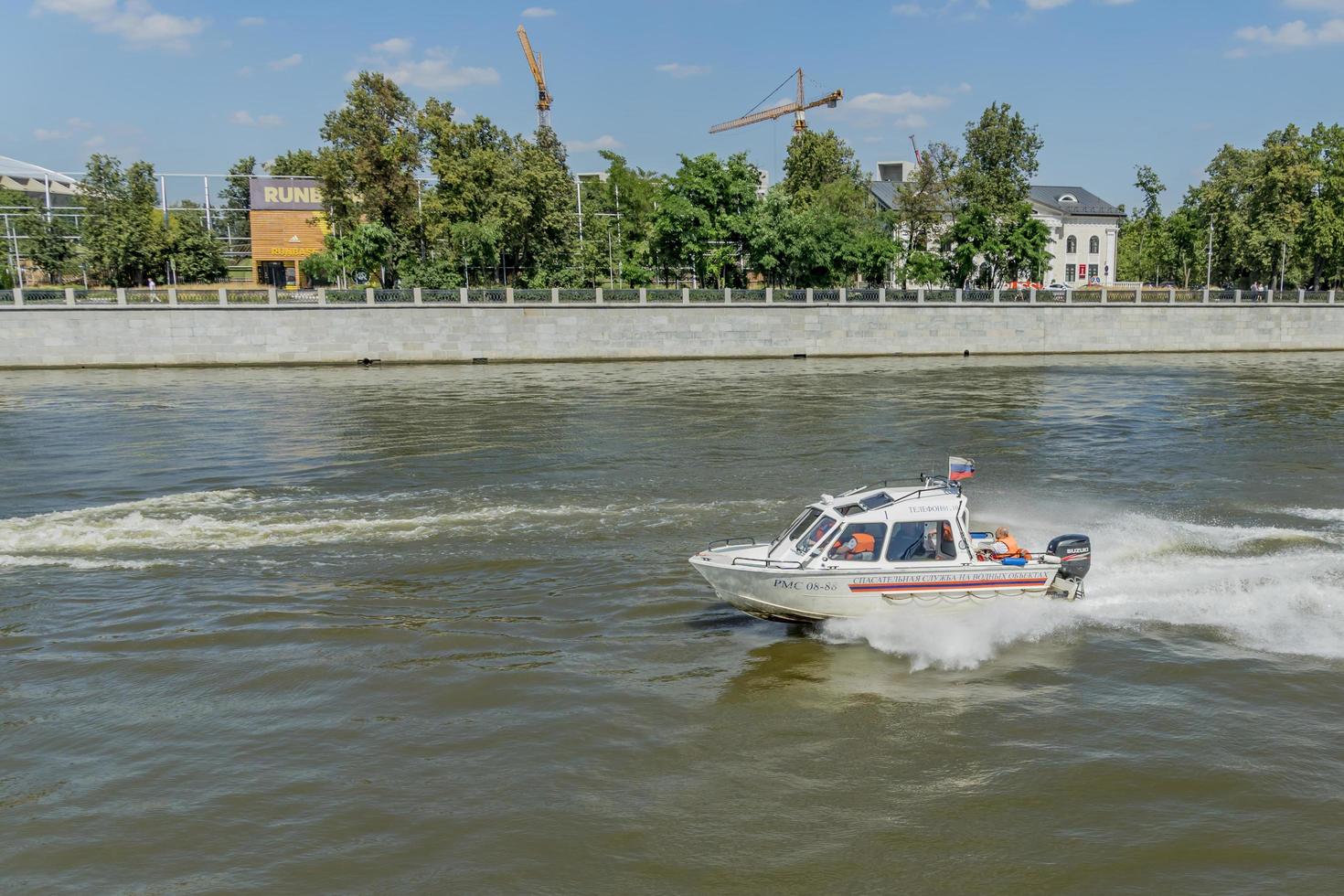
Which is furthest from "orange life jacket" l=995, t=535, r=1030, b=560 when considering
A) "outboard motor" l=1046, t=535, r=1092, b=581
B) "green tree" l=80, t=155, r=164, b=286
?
"green tree" l=80, t=155, r=164, b=286

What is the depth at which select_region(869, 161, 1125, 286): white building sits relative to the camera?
10456 cm

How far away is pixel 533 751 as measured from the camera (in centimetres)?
1148

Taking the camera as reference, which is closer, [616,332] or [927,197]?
[616,332]

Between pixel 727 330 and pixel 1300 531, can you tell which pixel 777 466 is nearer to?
pixel 1300 531

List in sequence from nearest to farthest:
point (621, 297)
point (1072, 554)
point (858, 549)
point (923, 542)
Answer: point (858, 549) < point (923, 542) < point (1072, 554) < point (621, 297)

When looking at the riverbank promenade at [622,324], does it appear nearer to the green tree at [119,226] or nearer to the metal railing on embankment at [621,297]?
the metal railing on embankment at [621,297]

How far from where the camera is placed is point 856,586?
14164 mm

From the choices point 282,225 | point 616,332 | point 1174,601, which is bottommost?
point 1174,601

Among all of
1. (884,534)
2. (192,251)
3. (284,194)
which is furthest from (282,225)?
(884,534)

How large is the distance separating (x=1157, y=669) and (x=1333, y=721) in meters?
2.16

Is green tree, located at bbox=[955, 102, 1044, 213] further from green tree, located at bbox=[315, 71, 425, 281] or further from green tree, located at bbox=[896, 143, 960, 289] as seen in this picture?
green tree, located at bbox=[315, 71, 425, 281]

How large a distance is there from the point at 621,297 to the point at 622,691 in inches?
1958

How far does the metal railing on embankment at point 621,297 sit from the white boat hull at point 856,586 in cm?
4690

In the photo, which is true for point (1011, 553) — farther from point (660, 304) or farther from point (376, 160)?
point (376, 160)
